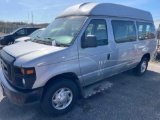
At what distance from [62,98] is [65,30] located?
157 centimetres

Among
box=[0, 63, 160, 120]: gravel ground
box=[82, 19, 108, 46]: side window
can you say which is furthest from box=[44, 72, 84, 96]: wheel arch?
box=[82, 19, 108, 46]: side window

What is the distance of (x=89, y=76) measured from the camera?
3939 millimetres

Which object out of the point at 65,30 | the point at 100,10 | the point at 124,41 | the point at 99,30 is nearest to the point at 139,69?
the point at 124,41

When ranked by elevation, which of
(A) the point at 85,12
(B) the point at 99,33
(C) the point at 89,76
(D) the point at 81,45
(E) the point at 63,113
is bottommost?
(E) the point at 63,113

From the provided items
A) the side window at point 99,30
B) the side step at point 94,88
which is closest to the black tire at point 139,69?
the side step at point 94,88

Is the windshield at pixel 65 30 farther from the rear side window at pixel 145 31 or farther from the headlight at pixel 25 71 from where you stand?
the rear side window at pixel 145 31

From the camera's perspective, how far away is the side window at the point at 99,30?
372 cm

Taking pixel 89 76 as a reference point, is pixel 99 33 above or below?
above

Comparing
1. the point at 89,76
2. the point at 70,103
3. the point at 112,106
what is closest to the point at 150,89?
the point at 112,106

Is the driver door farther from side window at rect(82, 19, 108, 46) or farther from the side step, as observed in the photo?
the side step

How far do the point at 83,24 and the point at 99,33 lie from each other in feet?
1.93

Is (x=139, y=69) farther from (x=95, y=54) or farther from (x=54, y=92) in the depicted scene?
(x=54, y=92)

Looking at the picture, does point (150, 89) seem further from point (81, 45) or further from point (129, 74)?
point (81, 45)

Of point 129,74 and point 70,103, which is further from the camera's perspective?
point 129,74
